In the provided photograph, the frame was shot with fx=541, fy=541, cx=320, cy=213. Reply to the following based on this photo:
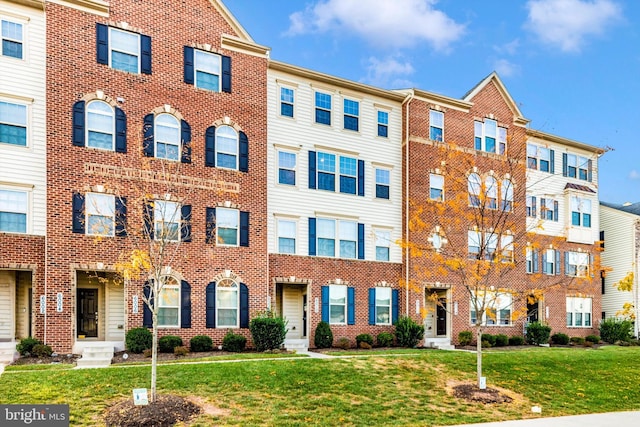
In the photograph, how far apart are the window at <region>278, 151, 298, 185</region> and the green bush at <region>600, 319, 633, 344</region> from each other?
21158 millimetres

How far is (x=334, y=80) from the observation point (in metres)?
24.1

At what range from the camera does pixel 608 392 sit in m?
16.3

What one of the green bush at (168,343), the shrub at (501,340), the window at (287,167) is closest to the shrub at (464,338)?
the shrub at (501,340)

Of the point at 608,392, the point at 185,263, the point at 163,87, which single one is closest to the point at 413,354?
the point at 608,392

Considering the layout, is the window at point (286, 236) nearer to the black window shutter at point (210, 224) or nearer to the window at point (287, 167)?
the window at point (287, 167)

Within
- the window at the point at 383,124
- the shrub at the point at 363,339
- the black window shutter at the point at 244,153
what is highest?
the window at the point at 383,124

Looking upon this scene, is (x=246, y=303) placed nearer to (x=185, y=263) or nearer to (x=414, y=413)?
(x=185, y=263)

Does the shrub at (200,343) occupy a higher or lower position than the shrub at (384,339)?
higher

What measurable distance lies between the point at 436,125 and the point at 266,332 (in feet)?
43.9

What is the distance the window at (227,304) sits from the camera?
20781 millimetres

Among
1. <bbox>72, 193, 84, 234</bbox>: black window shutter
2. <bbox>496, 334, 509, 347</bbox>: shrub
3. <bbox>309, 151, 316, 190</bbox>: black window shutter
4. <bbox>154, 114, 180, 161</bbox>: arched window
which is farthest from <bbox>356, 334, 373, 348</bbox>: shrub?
<bbox>72, 193, 84, 234</bbox>: black window shutter

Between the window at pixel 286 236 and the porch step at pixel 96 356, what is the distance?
7.94 m

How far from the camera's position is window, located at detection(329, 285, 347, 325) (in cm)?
2341

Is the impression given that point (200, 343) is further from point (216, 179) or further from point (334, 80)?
point (334, 80)
